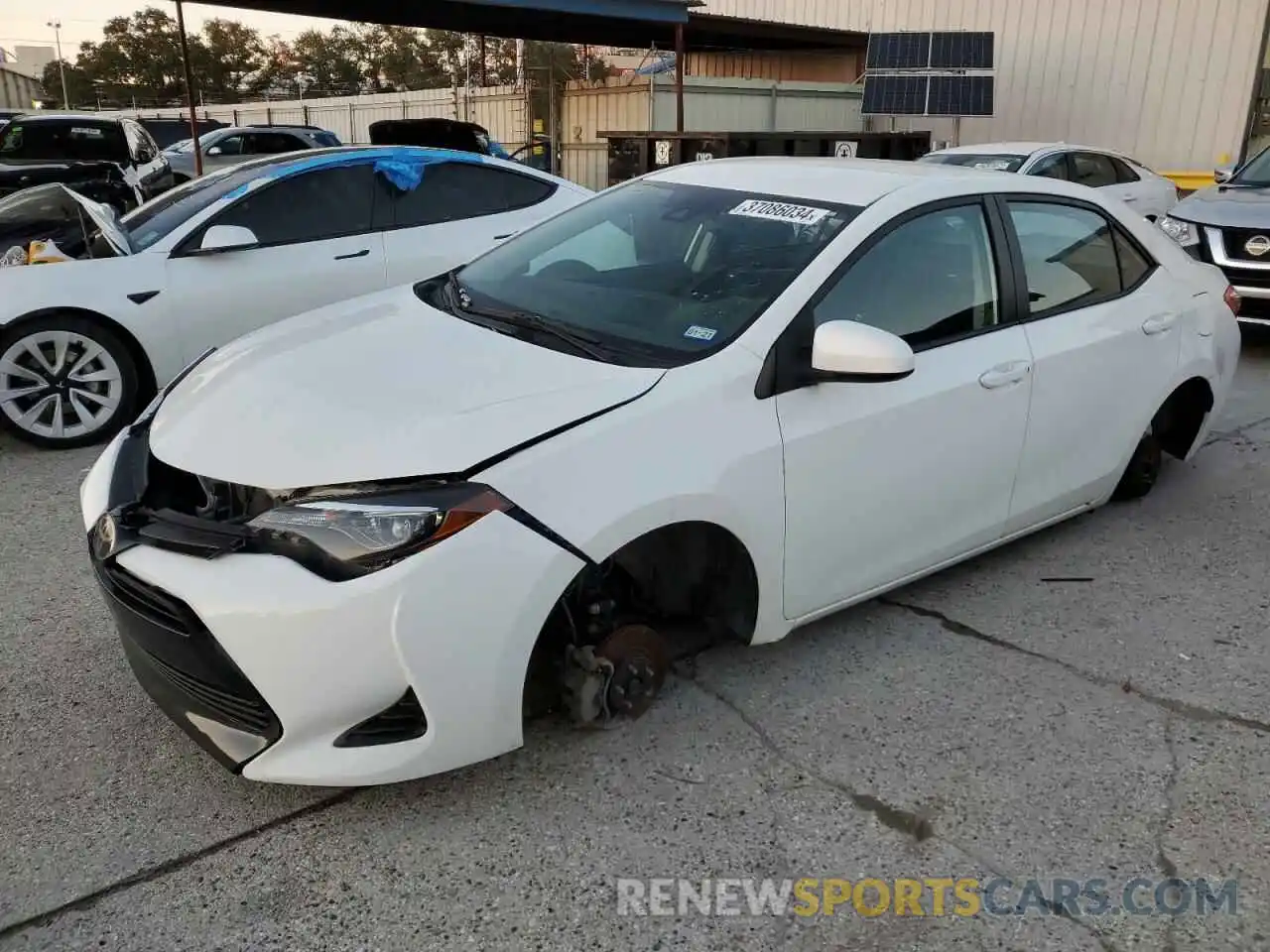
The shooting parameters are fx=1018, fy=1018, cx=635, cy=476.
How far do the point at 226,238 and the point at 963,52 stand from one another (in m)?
13.7

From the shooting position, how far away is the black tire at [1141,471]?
4.60 meters

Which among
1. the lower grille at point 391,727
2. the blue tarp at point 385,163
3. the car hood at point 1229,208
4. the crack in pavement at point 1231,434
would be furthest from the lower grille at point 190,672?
the car hood at point 1229,208

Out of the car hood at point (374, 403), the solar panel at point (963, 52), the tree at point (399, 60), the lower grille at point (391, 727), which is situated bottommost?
the lower grille at point (391, 727)

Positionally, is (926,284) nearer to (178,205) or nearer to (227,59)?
(178,205)

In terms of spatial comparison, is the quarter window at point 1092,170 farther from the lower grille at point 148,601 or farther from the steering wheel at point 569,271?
the lower grille at point 148,601

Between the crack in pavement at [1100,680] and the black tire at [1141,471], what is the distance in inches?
54.0

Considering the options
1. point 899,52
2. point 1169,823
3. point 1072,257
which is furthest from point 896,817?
point 899,52

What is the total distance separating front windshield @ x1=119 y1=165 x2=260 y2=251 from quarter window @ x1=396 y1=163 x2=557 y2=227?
0.94 metres

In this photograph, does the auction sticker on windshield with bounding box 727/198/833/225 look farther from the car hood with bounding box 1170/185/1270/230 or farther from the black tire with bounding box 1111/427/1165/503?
the car hood with bounding box 1170/185/1270/230

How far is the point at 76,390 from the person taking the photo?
17.6ft

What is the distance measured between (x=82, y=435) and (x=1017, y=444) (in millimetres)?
4644

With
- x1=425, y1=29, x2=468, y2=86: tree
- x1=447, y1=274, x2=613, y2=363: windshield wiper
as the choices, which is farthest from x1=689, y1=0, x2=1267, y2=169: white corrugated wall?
x1=425, y1=29, x2=468, y2=86: tree

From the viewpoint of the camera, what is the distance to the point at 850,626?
3.65 metres

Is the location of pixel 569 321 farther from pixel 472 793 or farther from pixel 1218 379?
pixel 1218 379
